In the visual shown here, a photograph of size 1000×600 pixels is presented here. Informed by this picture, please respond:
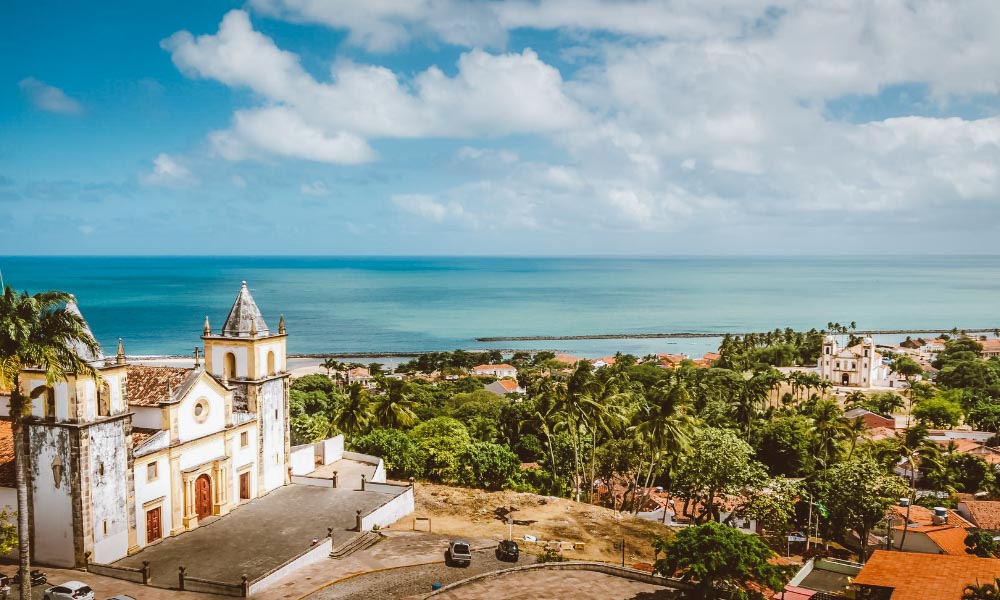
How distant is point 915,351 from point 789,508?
398 feet

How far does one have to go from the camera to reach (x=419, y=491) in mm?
36219

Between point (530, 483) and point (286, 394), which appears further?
point (530, 483)

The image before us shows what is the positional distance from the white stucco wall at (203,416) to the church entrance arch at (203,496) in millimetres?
1927

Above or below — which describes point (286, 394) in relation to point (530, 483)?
above

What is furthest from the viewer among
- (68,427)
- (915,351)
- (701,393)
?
(915,351)

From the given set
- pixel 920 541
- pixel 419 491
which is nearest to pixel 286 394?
pixel 419 491

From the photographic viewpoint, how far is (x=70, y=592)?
20203mm

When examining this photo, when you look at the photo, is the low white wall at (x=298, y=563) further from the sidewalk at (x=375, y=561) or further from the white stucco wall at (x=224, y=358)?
the white stucco wall at (x=224, y=358)

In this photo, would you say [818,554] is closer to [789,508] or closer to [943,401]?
[789,508]

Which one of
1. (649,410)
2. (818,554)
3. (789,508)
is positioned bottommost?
(818,554)

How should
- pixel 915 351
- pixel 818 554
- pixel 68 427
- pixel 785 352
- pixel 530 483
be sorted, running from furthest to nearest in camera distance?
pixel 915 351 → pixel 785 352 → pixel 530 483 → pixel 818 554 → pixel 68 427

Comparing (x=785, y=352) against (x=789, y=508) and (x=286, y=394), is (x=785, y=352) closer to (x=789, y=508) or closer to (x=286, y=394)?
(x=789, y=508)

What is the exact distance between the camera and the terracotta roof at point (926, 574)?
21.5m

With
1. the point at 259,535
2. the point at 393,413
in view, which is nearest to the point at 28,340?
the point at 259,535
